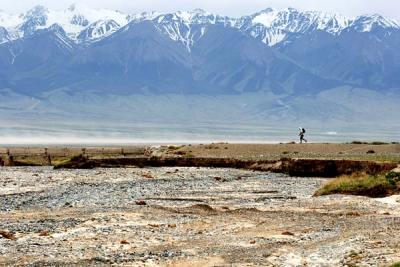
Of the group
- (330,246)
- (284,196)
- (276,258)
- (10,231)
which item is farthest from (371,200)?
(10,231)

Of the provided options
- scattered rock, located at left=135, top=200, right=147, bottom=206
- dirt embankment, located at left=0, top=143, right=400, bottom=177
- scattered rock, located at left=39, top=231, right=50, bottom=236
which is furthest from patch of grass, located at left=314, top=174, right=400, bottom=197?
scattered rock, located at left=39, top=231, right=50, bottom=236

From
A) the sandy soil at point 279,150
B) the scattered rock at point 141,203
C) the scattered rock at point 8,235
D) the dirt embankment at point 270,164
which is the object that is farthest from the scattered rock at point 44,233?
the sandy soil at point 279,150

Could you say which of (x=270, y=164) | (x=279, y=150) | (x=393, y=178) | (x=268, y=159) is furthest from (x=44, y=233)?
(x=279, y=150)

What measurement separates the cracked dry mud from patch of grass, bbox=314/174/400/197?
5.00 feet

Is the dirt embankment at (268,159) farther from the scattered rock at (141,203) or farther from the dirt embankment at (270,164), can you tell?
the scattered rock at (141,203)

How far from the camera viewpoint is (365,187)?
42.8 meters

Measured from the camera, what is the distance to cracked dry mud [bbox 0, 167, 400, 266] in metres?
25.0

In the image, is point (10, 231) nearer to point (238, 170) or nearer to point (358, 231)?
point (358, 231)

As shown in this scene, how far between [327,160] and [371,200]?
20942 millimetres

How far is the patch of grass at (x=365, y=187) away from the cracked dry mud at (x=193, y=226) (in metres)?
1.52

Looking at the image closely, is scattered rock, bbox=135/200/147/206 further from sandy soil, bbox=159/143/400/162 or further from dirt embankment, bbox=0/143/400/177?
sandy soil, bbox=159/143/400/162

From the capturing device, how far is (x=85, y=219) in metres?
33.0

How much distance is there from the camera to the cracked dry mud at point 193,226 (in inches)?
982

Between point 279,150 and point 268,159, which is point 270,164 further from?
point 279,150
